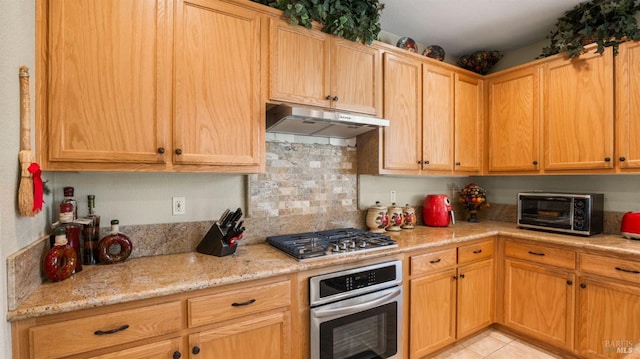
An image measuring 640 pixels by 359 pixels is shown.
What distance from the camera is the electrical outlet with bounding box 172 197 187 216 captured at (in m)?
1.83

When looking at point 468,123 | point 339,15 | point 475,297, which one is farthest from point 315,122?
point 475,297

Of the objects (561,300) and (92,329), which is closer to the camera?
(92,329)

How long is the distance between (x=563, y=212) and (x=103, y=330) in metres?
3.05

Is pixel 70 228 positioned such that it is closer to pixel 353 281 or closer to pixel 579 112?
pixel 353 281

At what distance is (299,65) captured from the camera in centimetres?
189

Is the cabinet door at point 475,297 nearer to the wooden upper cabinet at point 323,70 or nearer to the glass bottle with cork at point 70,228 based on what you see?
the wooden upper cabinet at point 323,70

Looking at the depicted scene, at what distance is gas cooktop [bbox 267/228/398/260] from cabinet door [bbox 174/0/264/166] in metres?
0.55

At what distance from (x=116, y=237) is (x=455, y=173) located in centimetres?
261

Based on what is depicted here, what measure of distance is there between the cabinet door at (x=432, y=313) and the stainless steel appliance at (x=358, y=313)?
0.51 feet

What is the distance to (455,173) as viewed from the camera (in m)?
2.76

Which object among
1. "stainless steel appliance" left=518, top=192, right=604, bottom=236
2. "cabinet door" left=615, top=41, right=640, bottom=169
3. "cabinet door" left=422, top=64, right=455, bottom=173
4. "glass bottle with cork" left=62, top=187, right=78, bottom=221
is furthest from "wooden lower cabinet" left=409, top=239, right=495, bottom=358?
"glass bottle with cork" left=62, top=187, right=78, bottom=221

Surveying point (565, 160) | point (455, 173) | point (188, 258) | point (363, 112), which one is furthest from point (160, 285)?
point (565, 160)

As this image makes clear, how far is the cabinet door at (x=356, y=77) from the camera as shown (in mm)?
2037

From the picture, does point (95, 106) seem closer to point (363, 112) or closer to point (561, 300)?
point (363, 112)
